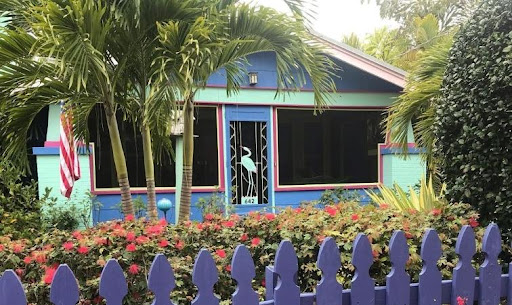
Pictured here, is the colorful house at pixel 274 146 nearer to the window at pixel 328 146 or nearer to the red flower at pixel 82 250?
the window at pixel 328 146

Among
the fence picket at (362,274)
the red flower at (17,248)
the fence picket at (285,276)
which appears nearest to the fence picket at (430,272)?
the fence picket at (362,274)

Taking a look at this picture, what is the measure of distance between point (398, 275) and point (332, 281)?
1.28ft

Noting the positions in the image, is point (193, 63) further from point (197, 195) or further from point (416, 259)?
point (197, 195)

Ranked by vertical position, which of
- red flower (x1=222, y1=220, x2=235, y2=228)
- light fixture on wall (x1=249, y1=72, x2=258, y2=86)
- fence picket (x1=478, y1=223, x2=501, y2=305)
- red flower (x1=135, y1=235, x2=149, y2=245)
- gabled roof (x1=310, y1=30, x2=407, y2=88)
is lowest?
fence picket (x1=478, y1=223, x2=501, y2=305)

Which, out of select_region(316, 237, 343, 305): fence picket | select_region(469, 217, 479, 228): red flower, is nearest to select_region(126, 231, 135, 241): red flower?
select_region(316, 237, 343, 305): fence picket

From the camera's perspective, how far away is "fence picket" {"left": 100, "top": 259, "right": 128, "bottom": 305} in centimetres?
193

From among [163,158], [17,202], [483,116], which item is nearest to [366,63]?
[163,158]

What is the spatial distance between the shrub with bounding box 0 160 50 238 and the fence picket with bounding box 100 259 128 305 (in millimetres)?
4516

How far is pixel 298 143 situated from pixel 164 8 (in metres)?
5.71

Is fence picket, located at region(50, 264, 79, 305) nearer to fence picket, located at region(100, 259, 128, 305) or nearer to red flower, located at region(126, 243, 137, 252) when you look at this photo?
fence picket, located at region(100, 259, 128, 305)

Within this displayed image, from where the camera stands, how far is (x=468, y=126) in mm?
3135

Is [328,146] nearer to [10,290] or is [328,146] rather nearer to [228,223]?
[228,223]

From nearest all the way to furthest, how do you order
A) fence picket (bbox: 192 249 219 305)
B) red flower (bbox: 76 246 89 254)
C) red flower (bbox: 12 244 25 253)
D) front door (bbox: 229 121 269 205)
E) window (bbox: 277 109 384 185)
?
fence picket (bbox: 192 249 219 305)
red flower (bbox: 76 246 89 254)
red flower (bbox: 12 244 25 253)
front door (bbox: 229 121 269 205)
window (bbox: 277 109 384 185)

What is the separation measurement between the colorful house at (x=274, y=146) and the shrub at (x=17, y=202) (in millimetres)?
764
